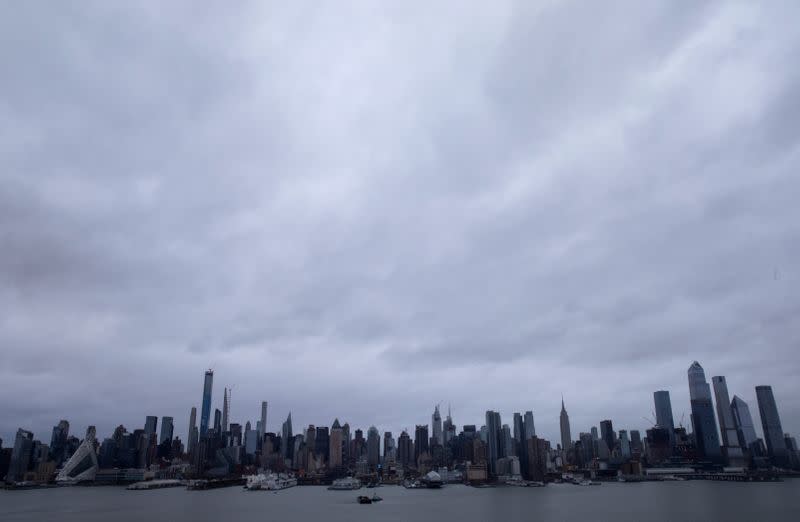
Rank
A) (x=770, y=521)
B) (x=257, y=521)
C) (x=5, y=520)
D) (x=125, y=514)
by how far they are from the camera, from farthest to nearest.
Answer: (x=125, y=514), (x=5, y=520), (x=257, y=521), (x=770, y=521)

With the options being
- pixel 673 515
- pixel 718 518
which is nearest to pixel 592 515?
pixel 673 515

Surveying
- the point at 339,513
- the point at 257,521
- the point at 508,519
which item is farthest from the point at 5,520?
the point at 508,519

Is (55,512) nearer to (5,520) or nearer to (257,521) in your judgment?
(5,520)

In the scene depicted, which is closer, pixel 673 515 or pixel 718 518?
pixel 718 518

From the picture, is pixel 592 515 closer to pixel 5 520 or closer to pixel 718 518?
pixel 718 518

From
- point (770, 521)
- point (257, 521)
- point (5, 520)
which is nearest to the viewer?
point (770, 521)

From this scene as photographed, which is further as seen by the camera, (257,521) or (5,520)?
(5,520)

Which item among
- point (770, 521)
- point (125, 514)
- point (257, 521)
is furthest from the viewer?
point (125, 514)

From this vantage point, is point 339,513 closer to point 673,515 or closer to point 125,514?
point 125,514
